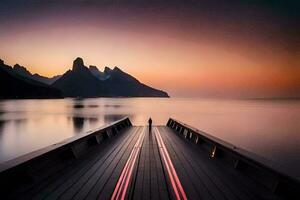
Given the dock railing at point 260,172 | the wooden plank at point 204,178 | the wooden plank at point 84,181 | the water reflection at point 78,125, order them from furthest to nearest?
1. the water reflection at point 78,125
2. the wooden plank at point 84,181
3. the wooden plank at point 204,178
4. the dock railing at point 260,172

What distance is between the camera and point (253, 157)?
768 centimetres

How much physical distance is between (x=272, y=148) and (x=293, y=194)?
30.3 m

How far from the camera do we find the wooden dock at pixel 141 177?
629cm

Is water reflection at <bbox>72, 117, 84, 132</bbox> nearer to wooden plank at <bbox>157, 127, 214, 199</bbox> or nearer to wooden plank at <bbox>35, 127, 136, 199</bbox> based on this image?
wooden plank at <bbox>35, 127, 136, 199</bbox>

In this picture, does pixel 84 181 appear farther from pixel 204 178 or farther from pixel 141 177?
pixel 204 178

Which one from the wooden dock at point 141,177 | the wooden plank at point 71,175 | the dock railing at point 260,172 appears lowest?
the wooden plank at point 71,175

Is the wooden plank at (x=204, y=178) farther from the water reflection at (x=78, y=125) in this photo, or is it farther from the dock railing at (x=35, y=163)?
the water reflection at (x=78, y=125)

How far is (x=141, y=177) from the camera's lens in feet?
26.2

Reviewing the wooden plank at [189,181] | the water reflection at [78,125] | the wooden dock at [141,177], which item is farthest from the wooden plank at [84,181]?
the water reflection at [78,125]

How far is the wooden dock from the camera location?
248 inches

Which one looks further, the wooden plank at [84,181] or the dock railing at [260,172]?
the wooden plank at [84,181]

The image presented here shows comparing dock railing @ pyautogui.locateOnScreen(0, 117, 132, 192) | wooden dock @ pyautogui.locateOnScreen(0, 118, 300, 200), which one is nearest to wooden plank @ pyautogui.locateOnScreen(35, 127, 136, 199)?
wooden dock @ pyautogui.locateOnScreen(0, 118, 300, 200)

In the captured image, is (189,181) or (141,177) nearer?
(189,181)

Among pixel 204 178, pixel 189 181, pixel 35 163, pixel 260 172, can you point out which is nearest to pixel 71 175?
pixel 35 163
